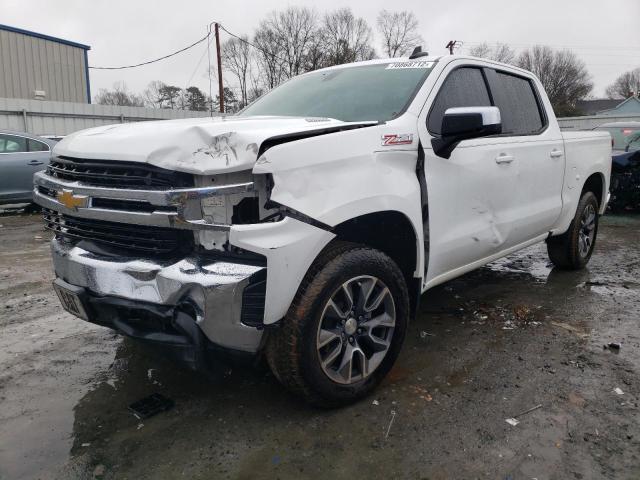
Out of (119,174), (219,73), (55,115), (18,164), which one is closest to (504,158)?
(119,174)

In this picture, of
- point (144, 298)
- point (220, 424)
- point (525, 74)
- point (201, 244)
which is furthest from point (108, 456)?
point (525, 74)

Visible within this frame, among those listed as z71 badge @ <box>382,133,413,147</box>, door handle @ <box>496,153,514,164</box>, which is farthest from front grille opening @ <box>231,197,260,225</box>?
door handle @ <box>496,153,514,164</box>

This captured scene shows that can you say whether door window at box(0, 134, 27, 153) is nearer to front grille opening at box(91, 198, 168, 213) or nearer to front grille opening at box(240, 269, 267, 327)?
front grille opening at box(91, 198, 168, 213)

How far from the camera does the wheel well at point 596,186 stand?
534 centimetres

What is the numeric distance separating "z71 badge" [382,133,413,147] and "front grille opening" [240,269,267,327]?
3.32ft

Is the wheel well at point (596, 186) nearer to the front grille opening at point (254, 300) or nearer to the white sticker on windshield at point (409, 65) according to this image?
the white sticker on windshield at point (409, 65)

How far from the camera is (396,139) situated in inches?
112

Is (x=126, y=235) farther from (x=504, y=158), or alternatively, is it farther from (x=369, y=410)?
(x=504, y=158)

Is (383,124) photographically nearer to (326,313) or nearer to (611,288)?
(326,313)

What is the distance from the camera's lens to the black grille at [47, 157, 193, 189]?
2330mm

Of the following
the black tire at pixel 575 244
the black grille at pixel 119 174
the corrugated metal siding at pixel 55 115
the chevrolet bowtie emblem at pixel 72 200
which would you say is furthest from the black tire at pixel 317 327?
the corrugated metal siding at pixel 55 115

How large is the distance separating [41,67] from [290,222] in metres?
26.5

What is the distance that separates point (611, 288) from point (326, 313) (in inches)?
139

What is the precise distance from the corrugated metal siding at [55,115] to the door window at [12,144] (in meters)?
6.68
